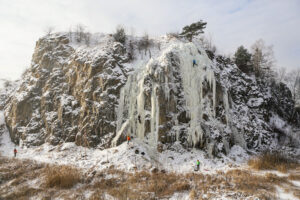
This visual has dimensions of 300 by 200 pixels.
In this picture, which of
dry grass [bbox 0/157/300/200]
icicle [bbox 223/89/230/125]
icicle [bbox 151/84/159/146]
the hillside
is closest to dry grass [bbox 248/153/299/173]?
the hillside

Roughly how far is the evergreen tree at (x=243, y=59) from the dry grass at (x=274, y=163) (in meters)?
14.0

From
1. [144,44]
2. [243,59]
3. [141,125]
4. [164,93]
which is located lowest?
[141,125]

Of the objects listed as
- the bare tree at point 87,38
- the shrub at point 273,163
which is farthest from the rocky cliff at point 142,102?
the shrub at point 273,163

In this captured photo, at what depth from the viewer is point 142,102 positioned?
14.9 metres

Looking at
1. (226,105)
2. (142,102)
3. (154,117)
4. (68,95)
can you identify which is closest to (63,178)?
(154,117)

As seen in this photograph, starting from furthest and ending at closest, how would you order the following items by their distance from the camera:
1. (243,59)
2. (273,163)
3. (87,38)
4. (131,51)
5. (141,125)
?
(243,59), (87,38), (131,51), (141,125), (273,163)

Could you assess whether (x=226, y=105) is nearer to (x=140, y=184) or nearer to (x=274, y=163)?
(x=274, y=163)

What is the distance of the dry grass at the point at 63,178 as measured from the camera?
9.63m

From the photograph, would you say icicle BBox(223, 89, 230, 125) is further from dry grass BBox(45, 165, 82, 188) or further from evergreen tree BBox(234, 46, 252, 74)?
dry grass BBox(45, 165, 82, 188)

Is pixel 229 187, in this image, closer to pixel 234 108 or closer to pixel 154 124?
pixel 154 124

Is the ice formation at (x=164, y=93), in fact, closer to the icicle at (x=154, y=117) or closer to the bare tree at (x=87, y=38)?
the icicle at (x=154, y=117)

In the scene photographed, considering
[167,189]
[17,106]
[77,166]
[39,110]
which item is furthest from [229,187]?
[17,106]

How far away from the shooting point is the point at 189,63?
52.9ft

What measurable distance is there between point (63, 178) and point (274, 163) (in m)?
16.0
